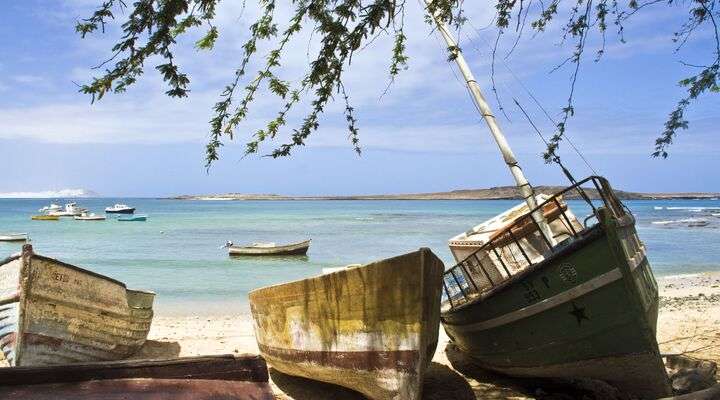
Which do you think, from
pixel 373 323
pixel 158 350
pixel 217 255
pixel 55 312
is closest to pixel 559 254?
pixel 373 323

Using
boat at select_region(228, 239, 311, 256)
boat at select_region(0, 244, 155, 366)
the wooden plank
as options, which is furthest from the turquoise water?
the wooden plank

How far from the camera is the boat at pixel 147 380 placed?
4117mm

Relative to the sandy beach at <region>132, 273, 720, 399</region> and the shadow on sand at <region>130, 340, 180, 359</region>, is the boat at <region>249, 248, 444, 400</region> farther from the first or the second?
the shadow on sand at <region>130, 340, 180, 359</region>

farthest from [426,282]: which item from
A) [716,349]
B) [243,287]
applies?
[243,287]

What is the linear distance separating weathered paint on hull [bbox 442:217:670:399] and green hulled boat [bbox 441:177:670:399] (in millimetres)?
11

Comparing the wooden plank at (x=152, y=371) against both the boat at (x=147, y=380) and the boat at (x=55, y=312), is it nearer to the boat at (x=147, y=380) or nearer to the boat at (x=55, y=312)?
the boat at (x=147, y=380)

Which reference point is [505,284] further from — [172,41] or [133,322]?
[133,322]

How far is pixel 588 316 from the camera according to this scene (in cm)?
668

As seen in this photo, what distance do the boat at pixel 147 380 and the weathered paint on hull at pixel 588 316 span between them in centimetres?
374

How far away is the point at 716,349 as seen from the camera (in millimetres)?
9797

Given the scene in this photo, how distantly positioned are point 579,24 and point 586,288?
308 centimetres

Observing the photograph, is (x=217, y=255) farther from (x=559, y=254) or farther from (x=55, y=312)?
(x=559, y=254)

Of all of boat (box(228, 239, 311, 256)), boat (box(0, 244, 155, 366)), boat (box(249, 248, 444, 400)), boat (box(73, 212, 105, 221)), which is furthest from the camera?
boat (box(73, 212, 105, 221))

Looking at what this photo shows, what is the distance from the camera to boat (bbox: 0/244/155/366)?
29.1ft
